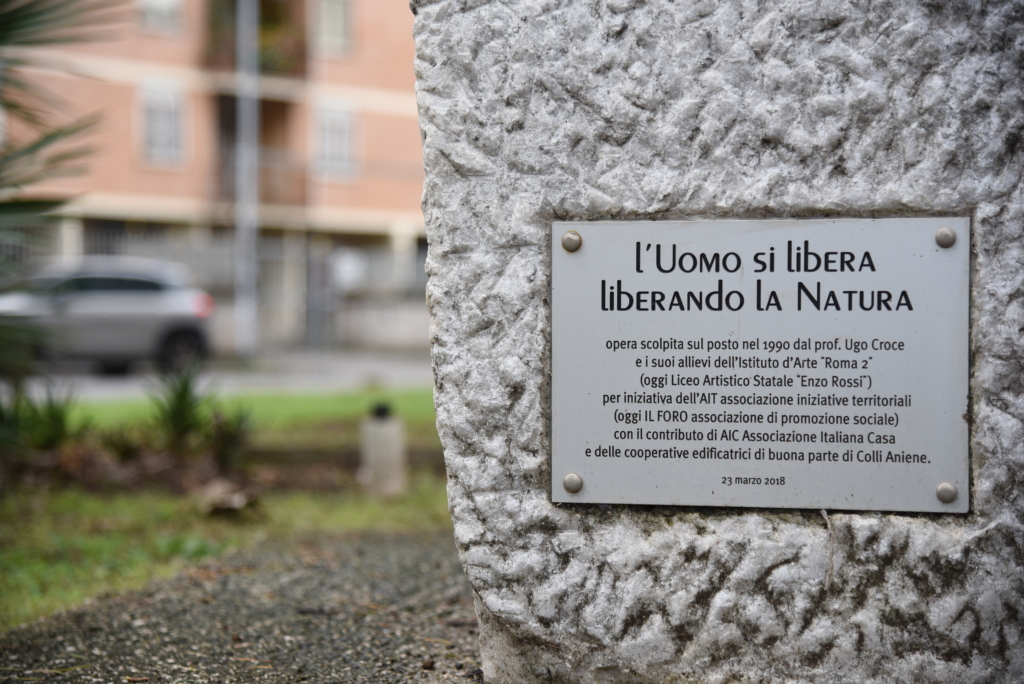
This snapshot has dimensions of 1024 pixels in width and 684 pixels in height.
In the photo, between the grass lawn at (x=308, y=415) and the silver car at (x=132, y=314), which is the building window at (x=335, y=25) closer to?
the silver car at (x=132, y=314)

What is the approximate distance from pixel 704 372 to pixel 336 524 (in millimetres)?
2957

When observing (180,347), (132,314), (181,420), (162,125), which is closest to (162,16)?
(162,125)

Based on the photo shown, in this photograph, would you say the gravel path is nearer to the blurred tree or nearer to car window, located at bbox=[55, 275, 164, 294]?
the blurred tree

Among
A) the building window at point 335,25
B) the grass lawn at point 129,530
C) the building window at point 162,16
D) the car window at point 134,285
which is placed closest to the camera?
the grass lawn at point 129,530

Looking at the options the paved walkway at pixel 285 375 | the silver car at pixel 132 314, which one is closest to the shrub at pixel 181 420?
the paved walkway at pixel 285 375

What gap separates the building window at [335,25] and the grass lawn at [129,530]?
17.8 meters

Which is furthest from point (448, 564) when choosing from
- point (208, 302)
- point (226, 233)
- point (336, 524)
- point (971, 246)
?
point (226, 233)

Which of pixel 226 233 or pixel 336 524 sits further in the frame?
pixel 226 233

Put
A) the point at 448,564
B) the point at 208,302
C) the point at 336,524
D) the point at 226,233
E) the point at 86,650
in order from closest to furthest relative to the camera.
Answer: the point at 86,650
the point at 448,564
the point at 336,524
the point at 208,302
the point at 226,233

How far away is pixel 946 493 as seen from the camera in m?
1.92

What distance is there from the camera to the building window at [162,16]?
19.2 meters

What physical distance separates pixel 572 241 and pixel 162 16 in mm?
20126

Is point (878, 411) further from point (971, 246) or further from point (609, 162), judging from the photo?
point (609, 162)

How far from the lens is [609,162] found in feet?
6.63
